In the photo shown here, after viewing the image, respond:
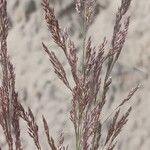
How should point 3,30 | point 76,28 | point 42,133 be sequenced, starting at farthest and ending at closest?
point 76,28, point 42,133, point 3,30

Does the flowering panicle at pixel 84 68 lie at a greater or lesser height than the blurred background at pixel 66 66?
lesser

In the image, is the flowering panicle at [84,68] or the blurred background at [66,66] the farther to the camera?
the blurred background at [66,66]

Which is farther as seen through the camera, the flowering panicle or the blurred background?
the blurred background

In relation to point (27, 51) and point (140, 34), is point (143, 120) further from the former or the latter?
point (27, 51)

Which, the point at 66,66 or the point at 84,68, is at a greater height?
the point at 66,66

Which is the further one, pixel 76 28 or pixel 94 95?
pixel 76 28

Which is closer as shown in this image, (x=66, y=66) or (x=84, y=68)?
(x=84, y=68)

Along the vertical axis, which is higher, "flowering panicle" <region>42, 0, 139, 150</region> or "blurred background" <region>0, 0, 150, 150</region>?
"blurred background" <region>0, 0, 150, 150</region>

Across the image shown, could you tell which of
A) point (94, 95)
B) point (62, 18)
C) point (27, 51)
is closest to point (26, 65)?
point (27, 51)
